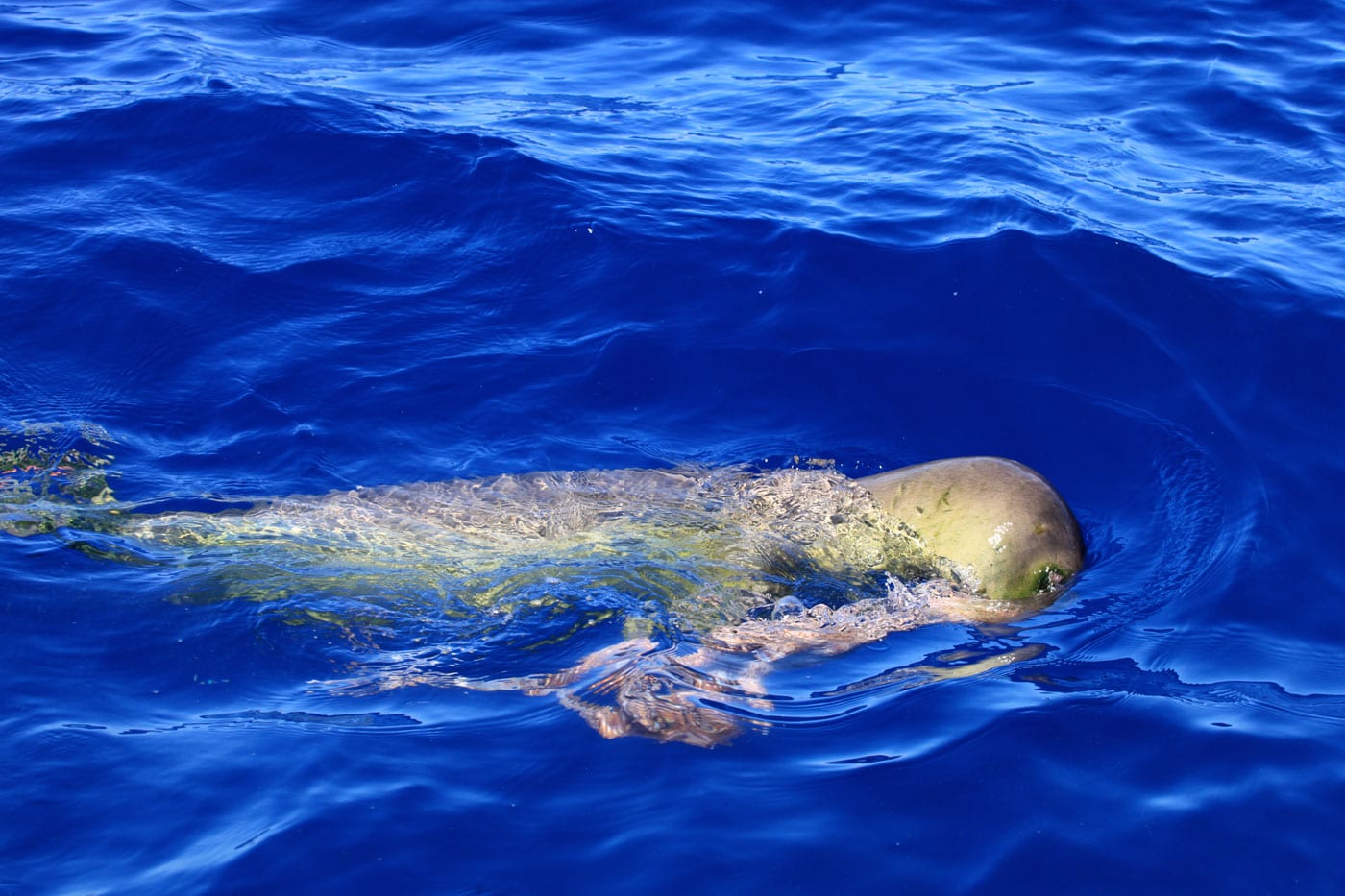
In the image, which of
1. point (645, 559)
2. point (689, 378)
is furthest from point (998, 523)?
point (689, 378)

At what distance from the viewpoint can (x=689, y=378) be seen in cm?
787

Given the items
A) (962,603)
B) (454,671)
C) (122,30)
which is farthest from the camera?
(122,30)

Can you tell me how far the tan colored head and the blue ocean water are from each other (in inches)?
8.8

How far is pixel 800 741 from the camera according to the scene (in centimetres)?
463

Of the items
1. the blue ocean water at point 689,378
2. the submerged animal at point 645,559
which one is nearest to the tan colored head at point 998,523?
the submerged animal at point 645,559

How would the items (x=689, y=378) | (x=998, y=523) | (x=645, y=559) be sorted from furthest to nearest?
(x=689, y=378) < (x=645, y=559) < (x=998, y=523)

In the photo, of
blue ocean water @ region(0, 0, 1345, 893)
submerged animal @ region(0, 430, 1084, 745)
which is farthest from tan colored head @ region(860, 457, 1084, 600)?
blue ocean water @ region(0, 0, 1345, 893)

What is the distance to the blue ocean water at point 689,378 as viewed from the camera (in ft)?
13.8

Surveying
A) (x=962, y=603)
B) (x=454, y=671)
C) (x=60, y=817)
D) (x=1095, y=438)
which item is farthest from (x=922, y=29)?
(x=60, y=817)

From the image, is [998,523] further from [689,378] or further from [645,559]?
[689,378]

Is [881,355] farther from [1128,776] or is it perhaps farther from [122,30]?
[122,30]

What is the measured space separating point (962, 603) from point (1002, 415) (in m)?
2.30

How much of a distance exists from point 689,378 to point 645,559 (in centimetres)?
235

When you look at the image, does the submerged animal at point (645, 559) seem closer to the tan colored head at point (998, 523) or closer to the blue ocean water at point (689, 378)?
the tan colored head at point (998, 523)
